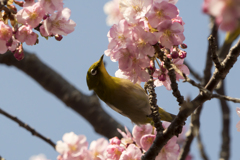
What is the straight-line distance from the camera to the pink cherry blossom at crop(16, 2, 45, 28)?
143cm

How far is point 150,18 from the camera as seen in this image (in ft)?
4.62

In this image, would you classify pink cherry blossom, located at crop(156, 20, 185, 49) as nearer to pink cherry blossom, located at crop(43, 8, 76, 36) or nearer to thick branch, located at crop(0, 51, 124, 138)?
pink cherry blossom, located at crop(43, 8, 76, 36)

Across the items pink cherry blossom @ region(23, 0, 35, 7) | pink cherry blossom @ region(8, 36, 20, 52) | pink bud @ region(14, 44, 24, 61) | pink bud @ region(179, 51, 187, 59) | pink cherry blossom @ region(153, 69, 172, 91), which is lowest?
pink bud @ region(179, 51, 187, 59)

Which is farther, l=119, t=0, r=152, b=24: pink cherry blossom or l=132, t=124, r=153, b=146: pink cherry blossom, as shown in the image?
l=132, t=124, r=153, b=146: pink cherry blossom

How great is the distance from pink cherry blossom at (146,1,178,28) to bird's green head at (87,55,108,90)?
38.5 inches

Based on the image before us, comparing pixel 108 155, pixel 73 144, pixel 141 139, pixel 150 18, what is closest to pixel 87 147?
pixel 73 144

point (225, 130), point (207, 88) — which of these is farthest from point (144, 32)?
point (225, 130)

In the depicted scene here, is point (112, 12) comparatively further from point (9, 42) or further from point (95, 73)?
point (9, 42)

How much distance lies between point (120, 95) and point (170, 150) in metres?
0.77

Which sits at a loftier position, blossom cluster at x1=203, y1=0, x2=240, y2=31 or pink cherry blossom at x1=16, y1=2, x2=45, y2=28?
pink cherry blossom at x1=16, y1=2, x2=45, y2=28

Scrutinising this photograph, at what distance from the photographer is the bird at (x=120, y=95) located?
96.2 inches

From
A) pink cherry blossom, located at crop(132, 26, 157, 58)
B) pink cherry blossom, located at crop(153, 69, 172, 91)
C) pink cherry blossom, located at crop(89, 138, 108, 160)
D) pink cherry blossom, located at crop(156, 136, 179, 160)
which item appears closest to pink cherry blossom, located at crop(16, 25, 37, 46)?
pink cherry blossom, located at crop(132, 26, 157, 58)

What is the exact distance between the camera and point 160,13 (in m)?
1.40

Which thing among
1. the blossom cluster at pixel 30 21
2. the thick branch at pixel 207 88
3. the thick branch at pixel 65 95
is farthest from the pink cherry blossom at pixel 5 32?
the thick branch at pixel 65 95
